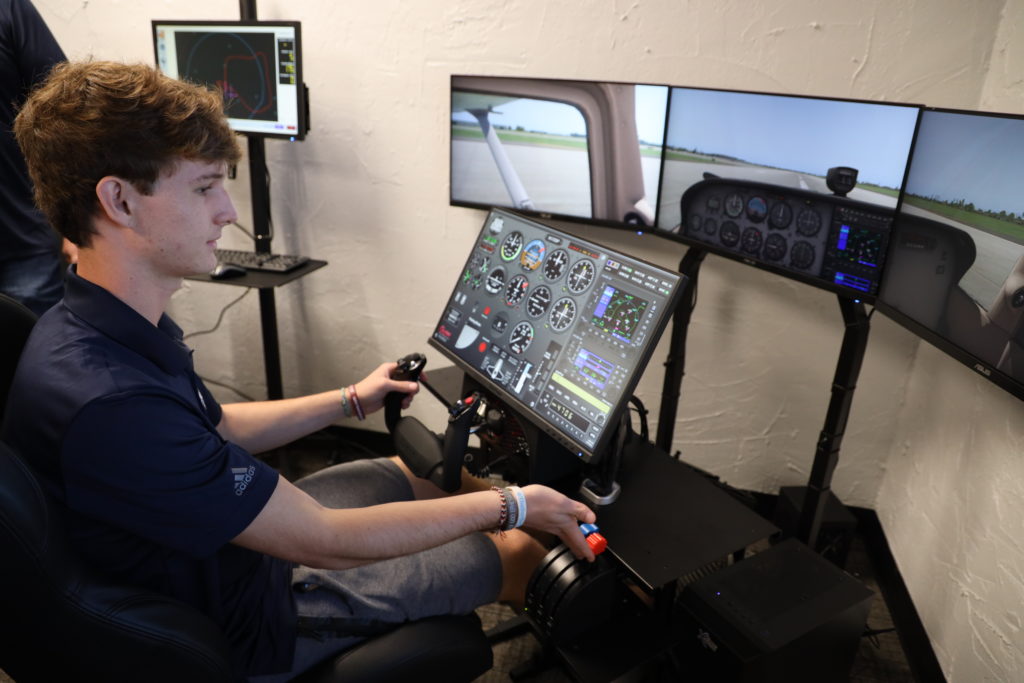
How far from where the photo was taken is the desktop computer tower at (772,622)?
4.43 ft

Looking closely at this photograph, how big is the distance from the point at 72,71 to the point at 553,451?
3.21 ft

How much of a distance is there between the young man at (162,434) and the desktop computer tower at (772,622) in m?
0.46

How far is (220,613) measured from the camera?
104cm

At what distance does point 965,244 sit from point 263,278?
1901 mm

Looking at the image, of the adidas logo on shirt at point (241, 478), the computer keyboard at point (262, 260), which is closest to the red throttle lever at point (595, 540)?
the adidas logo on shirt at point (241, 478)

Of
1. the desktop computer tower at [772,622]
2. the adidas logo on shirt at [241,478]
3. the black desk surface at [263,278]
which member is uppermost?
the adidas logo on shirt at [241,478]

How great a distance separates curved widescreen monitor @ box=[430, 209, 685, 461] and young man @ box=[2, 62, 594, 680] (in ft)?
0.56

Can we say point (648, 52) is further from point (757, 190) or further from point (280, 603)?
point (280, 603)

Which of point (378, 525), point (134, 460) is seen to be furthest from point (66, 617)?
point (378, 525)

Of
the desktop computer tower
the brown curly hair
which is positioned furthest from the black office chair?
the desktop computer tower

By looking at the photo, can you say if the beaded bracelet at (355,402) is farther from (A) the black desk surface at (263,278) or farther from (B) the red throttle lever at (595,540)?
(A) the black desk surface at (263,278)

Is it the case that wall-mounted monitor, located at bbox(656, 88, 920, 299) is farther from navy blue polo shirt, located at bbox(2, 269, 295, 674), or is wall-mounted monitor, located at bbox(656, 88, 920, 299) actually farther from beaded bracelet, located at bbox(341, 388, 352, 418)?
navy blue polo shirt, located at bbox(2, 269, 295, 674)

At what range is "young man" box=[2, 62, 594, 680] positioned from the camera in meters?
A: 0.89

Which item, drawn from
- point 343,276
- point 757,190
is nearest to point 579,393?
point 757,190
